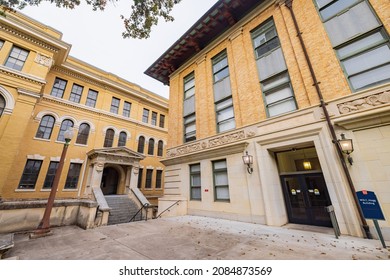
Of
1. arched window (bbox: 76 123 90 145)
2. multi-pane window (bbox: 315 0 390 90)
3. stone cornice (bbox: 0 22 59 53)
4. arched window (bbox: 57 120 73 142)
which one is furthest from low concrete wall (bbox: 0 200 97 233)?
stone cornice (bbox: 0 22 59 53)

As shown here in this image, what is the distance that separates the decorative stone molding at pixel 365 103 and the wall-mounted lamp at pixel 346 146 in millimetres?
1189

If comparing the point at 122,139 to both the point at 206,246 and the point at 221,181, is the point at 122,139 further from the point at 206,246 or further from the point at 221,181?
the point at 206,246

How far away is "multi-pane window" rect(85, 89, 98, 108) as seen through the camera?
1886 centimetres

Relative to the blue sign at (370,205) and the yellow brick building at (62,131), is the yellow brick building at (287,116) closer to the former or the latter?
the blue sign at (370,205)

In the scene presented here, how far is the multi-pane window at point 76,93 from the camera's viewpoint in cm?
1784

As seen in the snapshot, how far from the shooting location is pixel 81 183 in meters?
16.0

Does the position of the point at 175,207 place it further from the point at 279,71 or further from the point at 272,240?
the point at 279,71

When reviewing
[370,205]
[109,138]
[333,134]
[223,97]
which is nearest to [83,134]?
[109,138]

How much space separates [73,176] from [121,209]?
727 centimetres

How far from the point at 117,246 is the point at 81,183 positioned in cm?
1416

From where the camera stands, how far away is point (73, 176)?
15992 millimetres

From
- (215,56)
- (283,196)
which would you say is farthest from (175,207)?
(215,56)

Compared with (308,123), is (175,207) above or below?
below

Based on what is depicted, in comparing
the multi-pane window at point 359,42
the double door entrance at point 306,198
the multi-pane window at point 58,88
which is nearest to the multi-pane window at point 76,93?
the multi-pane window at point 58,88
